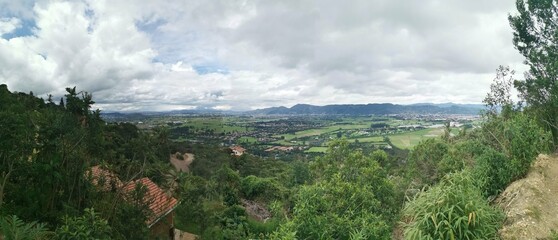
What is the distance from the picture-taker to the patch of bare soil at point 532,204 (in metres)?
6.41

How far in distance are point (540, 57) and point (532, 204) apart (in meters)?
7.46

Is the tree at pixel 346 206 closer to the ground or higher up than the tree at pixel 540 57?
closer to the ground

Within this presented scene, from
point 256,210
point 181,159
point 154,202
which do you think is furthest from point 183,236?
point 181,159

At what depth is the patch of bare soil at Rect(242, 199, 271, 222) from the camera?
29.5 metres

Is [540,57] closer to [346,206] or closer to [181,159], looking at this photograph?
[346,206]

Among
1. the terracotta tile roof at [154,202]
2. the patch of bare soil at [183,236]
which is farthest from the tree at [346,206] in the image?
the patch of bare soil at [183,236]

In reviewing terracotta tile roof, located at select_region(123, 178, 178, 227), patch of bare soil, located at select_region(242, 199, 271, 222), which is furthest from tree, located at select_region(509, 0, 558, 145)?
patch of bare soil, located at select_region(242, 199, 271, 222)

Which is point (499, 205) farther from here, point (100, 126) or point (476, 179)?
point (100, 126)

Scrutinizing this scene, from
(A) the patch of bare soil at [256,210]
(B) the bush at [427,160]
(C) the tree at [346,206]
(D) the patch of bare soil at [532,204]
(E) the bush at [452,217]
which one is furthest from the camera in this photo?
(A) the patch of bare soil at [256,210]

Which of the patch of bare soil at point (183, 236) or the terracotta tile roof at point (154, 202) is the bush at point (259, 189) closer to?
the patch of bare soil at point (183, 236)

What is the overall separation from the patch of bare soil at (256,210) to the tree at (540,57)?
2207 cm

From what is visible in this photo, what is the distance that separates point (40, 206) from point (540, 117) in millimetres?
15149

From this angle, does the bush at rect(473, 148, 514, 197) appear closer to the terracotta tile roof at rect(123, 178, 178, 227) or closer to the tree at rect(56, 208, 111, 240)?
the terracotta tile roof at rect(123, 178, 178, 227)

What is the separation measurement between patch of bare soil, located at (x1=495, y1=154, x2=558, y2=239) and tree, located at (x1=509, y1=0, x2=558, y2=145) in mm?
3788
